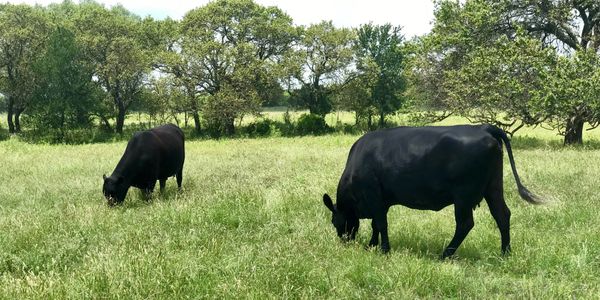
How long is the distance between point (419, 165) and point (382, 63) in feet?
127

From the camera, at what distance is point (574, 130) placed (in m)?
21.4

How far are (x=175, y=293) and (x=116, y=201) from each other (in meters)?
6.00

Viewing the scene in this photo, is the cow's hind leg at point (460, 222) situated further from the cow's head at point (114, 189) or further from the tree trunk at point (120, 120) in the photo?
the tree trunk at point (120, 120)

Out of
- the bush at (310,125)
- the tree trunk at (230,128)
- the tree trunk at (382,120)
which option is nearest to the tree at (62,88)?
the tree trunk at (230,128)

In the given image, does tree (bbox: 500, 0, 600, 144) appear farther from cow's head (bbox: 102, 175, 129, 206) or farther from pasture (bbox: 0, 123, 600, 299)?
cow's head (bbox: 102, 175, 129, 206)

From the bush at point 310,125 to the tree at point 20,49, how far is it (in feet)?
79.9

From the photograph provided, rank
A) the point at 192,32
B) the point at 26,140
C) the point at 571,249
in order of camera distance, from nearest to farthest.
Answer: the point at 571,249 → the point at 26,140 → the point at 192,32

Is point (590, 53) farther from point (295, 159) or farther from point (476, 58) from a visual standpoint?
point (295, 159)

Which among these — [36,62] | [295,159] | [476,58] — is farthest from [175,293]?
[36,62]

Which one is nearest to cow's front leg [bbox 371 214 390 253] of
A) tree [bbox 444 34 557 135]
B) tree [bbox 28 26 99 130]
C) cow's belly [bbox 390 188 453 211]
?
cow's belly [bbox 390 188 453 211]

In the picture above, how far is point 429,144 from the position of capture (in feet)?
18.6

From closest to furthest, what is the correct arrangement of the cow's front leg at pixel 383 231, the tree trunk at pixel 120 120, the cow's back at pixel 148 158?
the cow's front leg at pixel 383 231
the cow's back at pixel 148 158
the tree trunk at pixel 120 120

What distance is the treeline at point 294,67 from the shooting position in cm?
2006

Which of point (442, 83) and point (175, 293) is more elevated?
point (442, 83)
